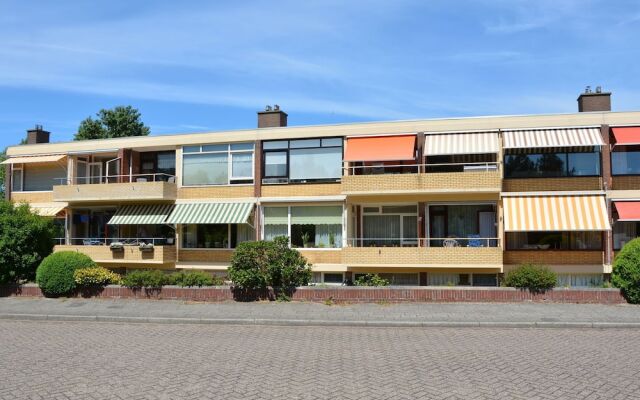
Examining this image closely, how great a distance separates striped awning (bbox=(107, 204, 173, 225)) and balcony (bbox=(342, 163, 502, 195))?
366 inches

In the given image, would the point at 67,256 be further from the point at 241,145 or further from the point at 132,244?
the point at 241,145

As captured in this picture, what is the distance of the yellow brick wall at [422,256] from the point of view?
2200cm

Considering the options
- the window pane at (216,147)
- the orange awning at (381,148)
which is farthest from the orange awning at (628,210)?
the window pane at (216,147)

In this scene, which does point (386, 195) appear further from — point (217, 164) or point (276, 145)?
point (217, 164)

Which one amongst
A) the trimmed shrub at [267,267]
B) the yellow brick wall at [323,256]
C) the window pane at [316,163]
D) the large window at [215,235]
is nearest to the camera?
the trimmed shrub at [267,267]

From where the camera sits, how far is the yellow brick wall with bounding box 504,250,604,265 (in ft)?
74.0

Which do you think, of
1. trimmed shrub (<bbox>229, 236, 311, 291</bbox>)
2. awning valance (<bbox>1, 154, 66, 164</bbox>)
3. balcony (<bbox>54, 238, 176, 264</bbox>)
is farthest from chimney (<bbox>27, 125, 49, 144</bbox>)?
trimmed shrub (<bbox>229, 236, 311, 291</bbox>)

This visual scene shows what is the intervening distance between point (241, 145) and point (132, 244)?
7.04 meters

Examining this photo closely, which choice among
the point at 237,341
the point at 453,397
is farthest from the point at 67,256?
the point at 453,397

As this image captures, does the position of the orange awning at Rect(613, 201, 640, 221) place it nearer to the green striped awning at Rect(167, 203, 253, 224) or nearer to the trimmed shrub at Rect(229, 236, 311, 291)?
the trimmed shrub at Rect(229, 236, 311, 291)

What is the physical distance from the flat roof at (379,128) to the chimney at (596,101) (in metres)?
1.20

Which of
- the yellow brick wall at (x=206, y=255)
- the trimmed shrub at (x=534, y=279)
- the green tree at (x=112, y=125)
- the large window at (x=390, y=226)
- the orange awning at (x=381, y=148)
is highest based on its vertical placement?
the green tree at (x=112, y=125)

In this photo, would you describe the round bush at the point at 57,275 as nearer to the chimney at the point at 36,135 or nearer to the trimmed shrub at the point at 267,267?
the trimmed shrub at the point at 267,267

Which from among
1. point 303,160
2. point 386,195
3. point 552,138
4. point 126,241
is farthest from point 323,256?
point 552,138
